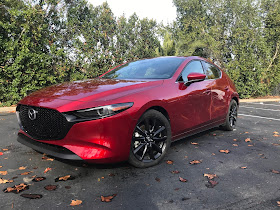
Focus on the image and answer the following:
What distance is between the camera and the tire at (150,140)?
3.12m

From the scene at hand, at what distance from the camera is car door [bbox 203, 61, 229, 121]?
15.1 ft

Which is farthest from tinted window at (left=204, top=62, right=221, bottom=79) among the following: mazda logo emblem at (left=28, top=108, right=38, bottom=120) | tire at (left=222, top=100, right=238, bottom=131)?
mazda logo emblem at (left=28, top=108, right=38, bottom=120)

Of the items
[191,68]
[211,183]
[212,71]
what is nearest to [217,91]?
[212,71]

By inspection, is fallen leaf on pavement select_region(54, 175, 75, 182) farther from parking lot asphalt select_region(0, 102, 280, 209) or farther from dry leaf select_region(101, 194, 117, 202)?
dry leaf select_region(101, 194, 117, 202)

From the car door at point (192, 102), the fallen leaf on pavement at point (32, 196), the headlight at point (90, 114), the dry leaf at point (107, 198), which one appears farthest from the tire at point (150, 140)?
the fallen leaf on pavement at point (32, 196)

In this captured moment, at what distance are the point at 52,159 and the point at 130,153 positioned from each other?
4.10 ft

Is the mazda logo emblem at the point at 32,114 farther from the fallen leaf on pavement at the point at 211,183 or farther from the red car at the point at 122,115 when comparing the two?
the fallen leaf on pavement at the point at 211,183

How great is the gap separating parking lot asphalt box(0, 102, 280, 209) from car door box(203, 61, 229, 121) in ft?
2.45

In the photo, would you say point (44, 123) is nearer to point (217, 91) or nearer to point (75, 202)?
point (75, 202)

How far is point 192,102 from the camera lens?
3.93 m

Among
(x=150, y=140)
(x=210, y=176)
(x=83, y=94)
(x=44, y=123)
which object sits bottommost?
(x=210, y=176)

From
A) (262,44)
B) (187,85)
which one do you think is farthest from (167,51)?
(187,85)

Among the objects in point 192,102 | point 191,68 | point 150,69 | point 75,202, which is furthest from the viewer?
point 191,68

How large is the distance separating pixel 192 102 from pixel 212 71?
1363mm
